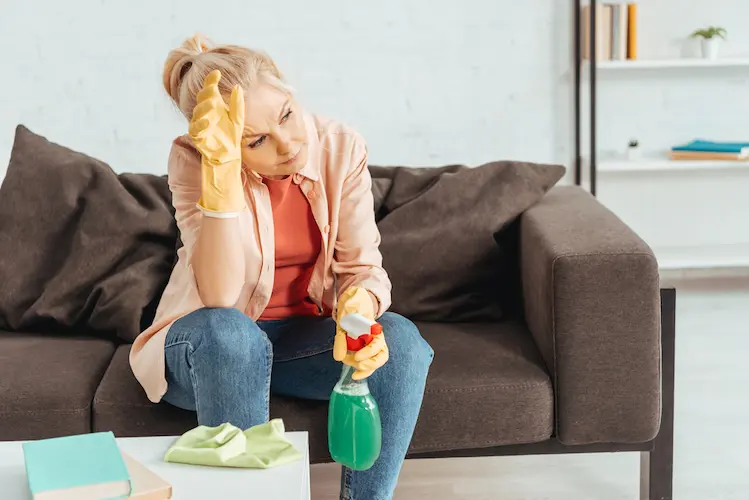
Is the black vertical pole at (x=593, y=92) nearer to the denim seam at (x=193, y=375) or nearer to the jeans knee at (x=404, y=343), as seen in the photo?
the jeans knee at (x=404, y=343)

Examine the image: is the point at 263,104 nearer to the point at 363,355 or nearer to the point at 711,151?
the point at 363,355

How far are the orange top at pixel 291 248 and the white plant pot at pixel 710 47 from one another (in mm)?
2421

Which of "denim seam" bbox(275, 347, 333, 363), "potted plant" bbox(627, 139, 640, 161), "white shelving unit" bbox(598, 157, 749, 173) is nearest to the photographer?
"denim seam" bbox(275, 347, 333, 363)

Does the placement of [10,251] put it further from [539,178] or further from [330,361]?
[539,178]

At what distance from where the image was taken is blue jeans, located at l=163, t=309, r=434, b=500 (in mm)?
1609

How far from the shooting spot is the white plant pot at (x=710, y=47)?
376cm

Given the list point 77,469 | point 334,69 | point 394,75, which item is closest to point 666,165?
point 394,75

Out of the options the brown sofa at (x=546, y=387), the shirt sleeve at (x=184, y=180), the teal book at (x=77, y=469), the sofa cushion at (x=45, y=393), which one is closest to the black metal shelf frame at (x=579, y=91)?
the brown sofa at (x=546, y=387)

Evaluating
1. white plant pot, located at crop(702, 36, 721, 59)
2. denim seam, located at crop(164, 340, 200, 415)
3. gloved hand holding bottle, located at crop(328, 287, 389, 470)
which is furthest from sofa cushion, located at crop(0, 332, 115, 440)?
white plant pot, located at crop(702, 36, 721, 59)

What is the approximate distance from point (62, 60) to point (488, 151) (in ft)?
5.26

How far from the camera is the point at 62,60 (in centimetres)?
367

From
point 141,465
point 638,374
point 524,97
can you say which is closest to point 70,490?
point 141,465

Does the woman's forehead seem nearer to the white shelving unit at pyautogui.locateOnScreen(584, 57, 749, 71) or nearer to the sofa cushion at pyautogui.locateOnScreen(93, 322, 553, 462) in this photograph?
the sofa cushion at pyautogui.locateOnScreen(93, 322, 553, 462)

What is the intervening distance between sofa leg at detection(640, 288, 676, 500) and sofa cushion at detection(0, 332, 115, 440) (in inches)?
41.4
